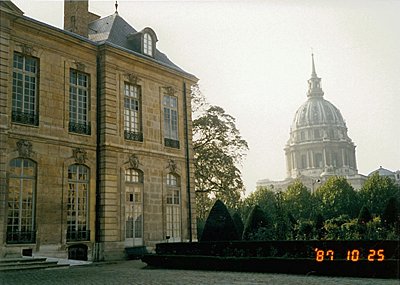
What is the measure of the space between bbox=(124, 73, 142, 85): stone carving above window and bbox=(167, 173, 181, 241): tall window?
15.5 feet

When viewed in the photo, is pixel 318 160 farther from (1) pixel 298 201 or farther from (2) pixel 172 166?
(2) pixel 172 166

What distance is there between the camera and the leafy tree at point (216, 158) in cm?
3192

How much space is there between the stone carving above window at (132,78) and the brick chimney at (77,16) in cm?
263

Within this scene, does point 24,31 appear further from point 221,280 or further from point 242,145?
point 242,145

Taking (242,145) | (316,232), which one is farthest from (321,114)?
(316,232)

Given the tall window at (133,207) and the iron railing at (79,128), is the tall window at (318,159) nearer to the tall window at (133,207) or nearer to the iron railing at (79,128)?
the tall window at (133,207)

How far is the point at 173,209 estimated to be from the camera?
2291 cm

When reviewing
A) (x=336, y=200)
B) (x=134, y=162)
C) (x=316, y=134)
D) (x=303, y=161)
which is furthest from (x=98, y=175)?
(x=316, y=134)

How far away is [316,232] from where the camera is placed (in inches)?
624

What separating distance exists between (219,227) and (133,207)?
187 inches

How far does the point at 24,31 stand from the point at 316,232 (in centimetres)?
1248

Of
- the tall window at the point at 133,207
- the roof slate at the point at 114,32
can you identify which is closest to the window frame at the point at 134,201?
the tall window at the point at 133,207

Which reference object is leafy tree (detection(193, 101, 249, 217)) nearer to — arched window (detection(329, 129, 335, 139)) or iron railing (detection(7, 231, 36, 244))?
iron railing (detection(7, 231, 36, 244))

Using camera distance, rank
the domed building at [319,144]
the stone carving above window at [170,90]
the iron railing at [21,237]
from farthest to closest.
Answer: the domed building at [319,144]
the stone carving above window at [170,90]
the iron railing at [21,237]
